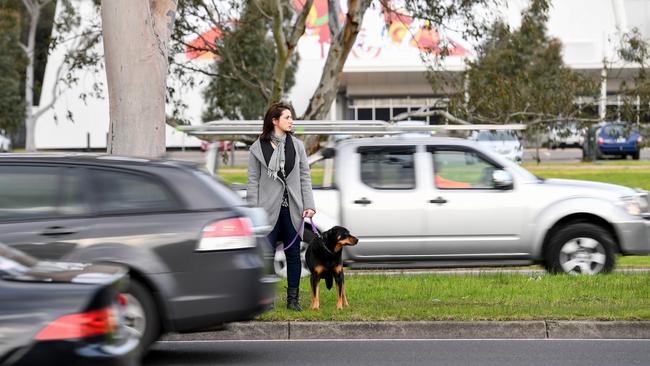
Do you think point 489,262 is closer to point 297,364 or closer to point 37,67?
point 297,364

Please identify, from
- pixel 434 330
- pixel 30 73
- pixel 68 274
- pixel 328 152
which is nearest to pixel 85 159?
pixel 434 330

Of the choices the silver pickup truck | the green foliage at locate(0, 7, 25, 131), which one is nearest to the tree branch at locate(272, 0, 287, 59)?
the silver pickup truck

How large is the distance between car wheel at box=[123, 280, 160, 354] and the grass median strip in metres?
2.05

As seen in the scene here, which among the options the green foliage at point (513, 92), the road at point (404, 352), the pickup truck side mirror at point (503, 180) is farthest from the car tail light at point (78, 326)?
the green foliage at point (513, 92)

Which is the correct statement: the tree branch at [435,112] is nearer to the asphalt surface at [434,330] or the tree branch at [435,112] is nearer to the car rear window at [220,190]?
the asphalt surface at [434,330]

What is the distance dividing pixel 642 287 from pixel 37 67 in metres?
63.7

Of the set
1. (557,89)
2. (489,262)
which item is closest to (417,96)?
(557,89)

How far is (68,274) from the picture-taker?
5.05 meters

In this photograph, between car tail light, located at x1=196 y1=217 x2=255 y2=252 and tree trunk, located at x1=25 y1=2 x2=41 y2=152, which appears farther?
tree trunk, located at x1=25 y1=2 x2=41 y2=152

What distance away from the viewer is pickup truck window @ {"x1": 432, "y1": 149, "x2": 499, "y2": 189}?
13234 millimetres

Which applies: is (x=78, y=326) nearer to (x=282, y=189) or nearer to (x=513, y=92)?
(x=282, y=189)

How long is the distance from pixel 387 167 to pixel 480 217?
1188mm

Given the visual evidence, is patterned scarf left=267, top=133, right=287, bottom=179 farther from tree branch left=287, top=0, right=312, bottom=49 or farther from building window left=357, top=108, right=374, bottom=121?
building window left=357, top=108, right=374, bottom=121

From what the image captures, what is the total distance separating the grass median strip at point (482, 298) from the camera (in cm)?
1011
